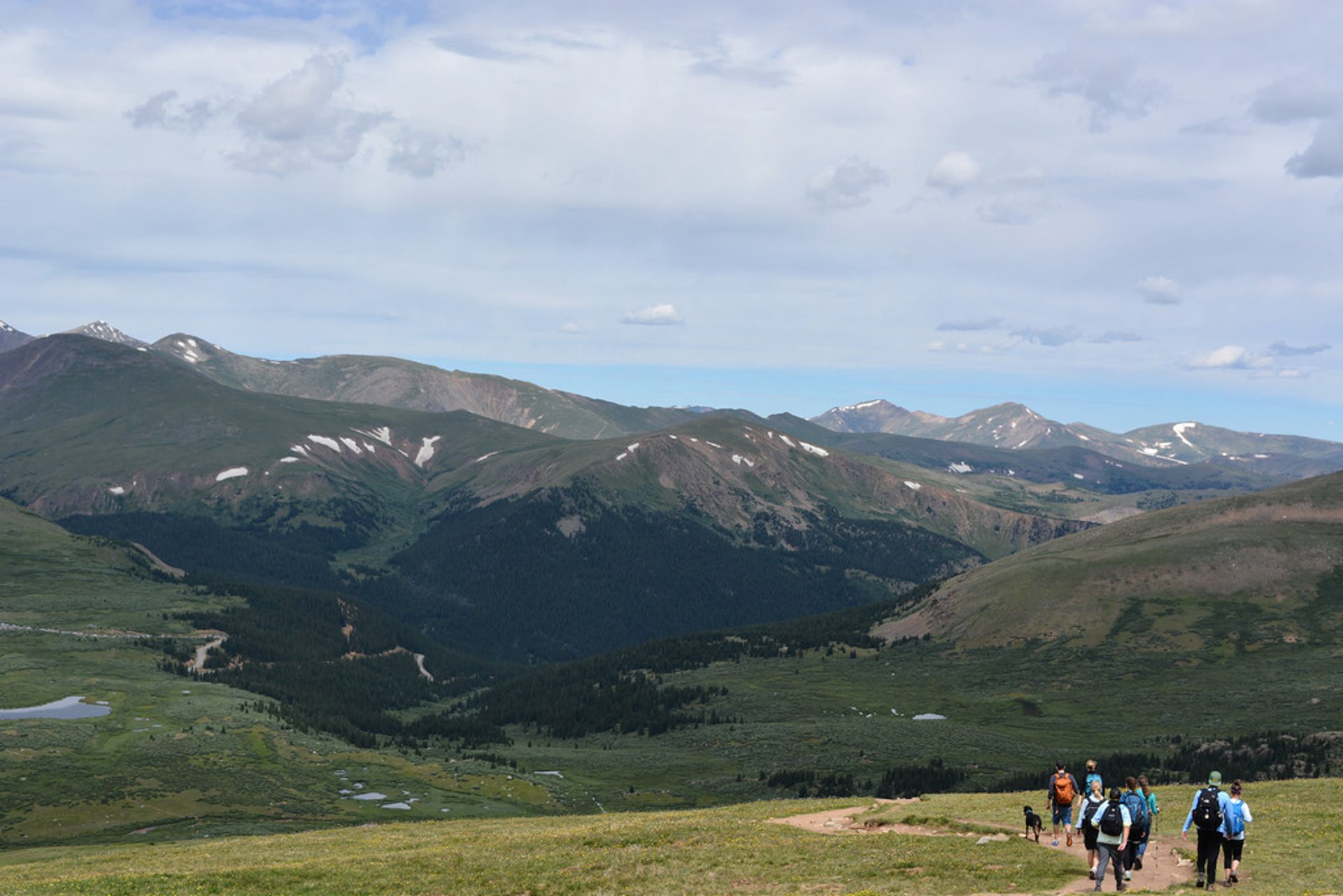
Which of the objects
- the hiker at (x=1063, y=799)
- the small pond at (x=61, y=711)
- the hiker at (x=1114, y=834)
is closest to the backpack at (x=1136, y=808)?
the hiker at (x=1114, y=834)

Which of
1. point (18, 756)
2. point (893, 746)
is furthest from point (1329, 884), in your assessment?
point (18, 756)

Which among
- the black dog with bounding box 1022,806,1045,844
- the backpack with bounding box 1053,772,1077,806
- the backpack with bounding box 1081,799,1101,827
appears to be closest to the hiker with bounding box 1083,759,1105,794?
the backpack with bounding box 1081,799,1101,827

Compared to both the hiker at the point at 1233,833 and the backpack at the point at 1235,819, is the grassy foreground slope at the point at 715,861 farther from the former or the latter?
the backpack at the point at 1235,819

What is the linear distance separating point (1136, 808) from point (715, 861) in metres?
19.4

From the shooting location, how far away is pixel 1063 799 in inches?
1741

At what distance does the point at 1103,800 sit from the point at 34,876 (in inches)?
2499

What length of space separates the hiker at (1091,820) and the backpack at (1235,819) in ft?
14.2

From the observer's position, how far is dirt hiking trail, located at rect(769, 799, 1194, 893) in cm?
3666

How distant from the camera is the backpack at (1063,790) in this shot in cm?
4359

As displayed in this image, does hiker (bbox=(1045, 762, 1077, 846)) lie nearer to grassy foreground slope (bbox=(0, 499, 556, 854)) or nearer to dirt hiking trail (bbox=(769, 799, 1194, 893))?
dirt hiking trail (bbox=(769, 799, 1194, 893))

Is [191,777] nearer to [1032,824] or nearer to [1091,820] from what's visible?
[1032,824]

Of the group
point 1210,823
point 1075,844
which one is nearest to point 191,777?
point 1075,844

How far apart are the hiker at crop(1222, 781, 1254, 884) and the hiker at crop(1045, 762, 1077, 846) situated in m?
7.79

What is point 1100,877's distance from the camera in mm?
35562
